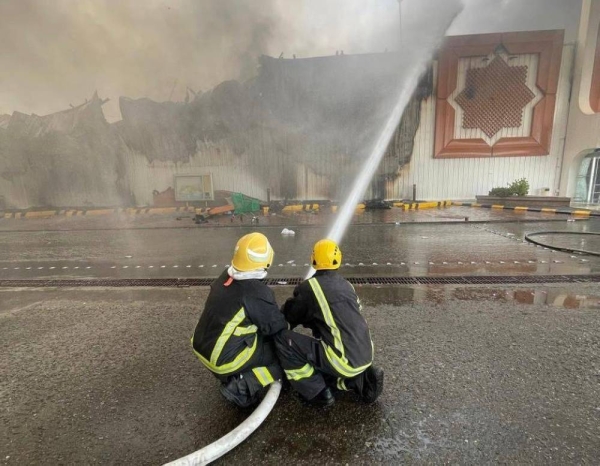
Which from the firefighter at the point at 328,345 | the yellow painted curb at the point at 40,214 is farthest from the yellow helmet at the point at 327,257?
the yellow painted curb at the point at 40,214

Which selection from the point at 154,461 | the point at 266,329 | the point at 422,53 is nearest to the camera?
the point at 154,461

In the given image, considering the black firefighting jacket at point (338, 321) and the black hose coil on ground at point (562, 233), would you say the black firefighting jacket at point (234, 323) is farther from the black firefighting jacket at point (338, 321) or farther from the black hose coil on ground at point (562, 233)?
the black hose coil on ground at point (562, 233)

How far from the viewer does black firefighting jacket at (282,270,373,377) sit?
1.64 meters

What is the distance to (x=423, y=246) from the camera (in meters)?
5.48

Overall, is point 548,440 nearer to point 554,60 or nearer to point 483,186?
point 483,186

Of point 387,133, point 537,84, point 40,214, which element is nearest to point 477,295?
point 387,133

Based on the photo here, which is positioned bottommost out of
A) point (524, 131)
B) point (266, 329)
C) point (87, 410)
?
point (87, 410)

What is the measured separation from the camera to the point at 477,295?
3.24m

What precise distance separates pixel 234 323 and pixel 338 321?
52 cm

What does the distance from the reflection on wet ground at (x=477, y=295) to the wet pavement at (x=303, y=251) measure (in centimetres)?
A: 56

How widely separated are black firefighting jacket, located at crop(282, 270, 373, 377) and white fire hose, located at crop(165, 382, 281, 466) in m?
0.39

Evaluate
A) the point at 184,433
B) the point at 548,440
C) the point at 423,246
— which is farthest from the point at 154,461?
the point at 423,246

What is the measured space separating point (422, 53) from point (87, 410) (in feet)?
45.6

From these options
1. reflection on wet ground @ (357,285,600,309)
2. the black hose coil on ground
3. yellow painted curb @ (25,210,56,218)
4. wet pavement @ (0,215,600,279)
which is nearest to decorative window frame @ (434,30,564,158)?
wet pavement @ (0,215,600,279)
